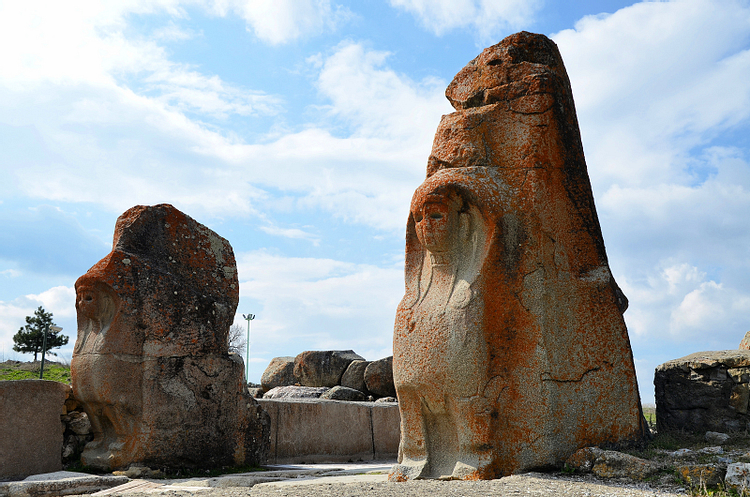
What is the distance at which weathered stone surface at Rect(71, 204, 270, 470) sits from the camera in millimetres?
6344

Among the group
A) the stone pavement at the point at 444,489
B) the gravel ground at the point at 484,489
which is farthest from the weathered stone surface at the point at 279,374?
the gravel ground at the point at 484,489

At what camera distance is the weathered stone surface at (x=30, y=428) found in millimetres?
6184

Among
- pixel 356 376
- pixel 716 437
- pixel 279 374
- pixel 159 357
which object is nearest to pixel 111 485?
pixel 159 357

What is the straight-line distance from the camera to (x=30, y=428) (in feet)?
20.9

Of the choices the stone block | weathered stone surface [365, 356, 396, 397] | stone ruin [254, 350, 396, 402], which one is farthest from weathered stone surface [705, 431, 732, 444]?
weathered stone surface [365, 356, 396, 397]

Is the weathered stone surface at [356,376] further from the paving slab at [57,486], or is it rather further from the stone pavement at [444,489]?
the stone pavement at [444,489]

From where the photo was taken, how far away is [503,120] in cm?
496

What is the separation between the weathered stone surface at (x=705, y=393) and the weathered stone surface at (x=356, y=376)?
6192 mm

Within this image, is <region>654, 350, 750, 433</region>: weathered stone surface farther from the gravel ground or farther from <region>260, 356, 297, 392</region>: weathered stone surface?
<region>260, 356, 297, 392</region>: weathered stone surface

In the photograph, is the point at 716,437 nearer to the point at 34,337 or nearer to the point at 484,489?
the point at 484,489

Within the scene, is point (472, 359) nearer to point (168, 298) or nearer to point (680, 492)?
point (680, 492)

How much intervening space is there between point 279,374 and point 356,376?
175 centimetres

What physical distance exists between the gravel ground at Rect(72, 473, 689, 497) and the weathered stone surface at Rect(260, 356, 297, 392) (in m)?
8.08

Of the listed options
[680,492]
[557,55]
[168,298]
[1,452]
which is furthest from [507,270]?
[1,452]
